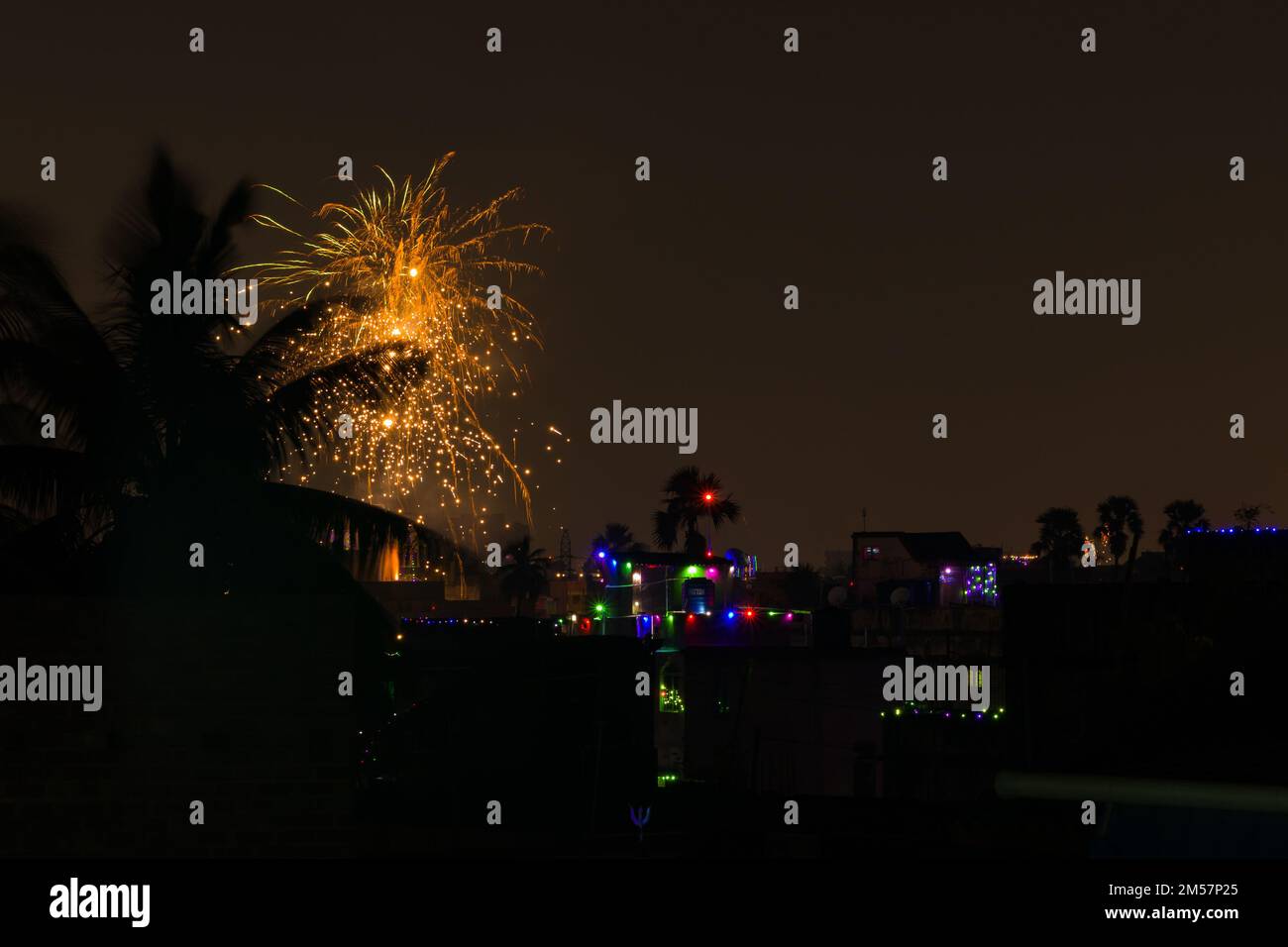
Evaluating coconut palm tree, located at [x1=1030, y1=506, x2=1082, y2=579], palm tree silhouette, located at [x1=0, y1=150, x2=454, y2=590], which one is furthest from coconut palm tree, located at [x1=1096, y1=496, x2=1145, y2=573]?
palm tree silhouette, located at [x1=0, y1=150, x2=454, y2=590]

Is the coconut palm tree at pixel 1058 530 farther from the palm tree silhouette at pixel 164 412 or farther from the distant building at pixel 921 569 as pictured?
the palm tree silhouette at pixel 164 412

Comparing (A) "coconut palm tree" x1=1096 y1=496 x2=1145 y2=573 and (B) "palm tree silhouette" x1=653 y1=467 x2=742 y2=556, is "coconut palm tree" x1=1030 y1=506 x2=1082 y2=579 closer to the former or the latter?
(A) "coconut palm tree" x1=1096 y1=496 x2=1145 y2=573

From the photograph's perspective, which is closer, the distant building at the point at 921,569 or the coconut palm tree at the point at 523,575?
the distant building at the point at 921,569

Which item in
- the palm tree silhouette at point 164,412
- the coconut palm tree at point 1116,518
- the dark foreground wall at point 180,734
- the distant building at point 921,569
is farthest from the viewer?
the coconut palm tree at point 1116,518

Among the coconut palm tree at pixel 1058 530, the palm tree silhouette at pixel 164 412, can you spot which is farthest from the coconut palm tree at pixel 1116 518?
the palm tree silhouette at pixel 164 412
